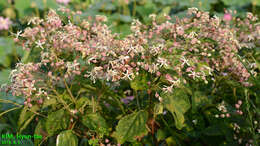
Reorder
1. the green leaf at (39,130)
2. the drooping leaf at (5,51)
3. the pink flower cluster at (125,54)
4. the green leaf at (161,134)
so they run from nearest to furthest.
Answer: the pink flower cluster at (125,54) < the green leaf at (39,130) < the green leaf at (161,134) < the drooping leaf at (5,51)

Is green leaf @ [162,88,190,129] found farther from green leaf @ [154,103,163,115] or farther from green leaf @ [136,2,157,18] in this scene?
green leaf @ [136,2,157,18]

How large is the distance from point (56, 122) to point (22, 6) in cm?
400

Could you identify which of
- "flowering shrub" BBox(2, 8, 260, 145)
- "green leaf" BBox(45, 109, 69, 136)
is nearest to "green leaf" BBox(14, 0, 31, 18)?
"flowering shrub" BBox(2, 8, 260, 145)

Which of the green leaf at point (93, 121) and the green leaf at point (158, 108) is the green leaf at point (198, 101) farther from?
the green leaf at point (93, 121)

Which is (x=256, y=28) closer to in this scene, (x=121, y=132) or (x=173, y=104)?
(x=173, y=104)

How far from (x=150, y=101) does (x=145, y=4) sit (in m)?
3.50

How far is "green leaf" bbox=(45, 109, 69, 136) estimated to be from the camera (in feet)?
4.60

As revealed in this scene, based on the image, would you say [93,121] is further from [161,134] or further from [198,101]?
[198,101]

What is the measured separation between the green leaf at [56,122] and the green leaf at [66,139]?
4cm

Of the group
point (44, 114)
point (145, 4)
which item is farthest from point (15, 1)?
point (44, 114)

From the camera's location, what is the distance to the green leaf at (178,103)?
143cm

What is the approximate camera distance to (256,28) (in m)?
1.79

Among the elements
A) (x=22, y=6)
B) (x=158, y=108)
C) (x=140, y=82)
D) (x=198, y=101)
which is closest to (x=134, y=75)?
(x=140, y=82)

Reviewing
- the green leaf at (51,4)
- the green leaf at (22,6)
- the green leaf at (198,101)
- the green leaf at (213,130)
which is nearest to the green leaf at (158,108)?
the green leaf at (198,101)
